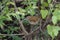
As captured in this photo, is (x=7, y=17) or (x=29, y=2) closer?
(x=7, y=17)

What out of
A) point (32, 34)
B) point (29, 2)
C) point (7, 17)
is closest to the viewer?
point (7, 17)

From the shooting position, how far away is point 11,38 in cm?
183

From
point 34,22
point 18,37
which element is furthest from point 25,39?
point 34,22

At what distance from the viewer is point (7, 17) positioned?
144cm

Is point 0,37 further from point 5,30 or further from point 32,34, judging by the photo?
point 32,34

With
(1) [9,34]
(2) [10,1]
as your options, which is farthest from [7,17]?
(1) [9,34]

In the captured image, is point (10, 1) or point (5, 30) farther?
point (5, 30)

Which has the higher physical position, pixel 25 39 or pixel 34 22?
pixel 34 22

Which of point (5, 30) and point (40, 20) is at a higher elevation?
point (40, 20)

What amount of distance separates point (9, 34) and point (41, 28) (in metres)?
0.36

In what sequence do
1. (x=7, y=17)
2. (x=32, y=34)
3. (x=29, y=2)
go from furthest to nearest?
1. (x=32, y=34)
2. (x=29, y=2)
3. (x=7, y=17)

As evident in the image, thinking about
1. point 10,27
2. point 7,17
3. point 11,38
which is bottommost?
point 11,38

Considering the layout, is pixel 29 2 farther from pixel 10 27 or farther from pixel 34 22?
pixel 10 27

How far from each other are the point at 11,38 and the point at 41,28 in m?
0.38
